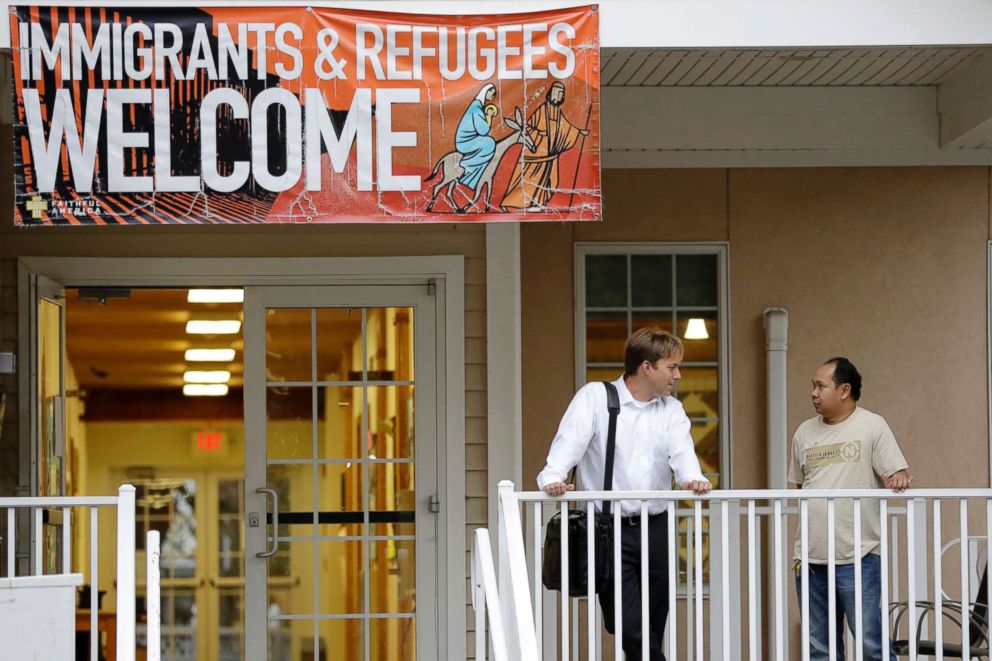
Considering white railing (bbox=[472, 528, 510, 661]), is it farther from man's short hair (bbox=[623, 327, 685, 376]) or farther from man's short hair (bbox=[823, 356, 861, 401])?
man's short hair (bbox=[823, 356, 861, 401])

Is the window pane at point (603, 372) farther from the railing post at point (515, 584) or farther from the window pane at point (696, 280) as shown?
the railing post at point (515, 584)

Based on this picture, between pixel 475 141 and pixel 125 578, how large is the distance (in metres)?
2.30

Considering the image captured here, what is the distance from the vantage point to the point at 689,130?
8047 mm

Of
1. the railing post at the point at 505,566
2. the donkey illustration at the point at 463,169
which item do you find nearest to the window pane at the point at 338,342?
the donkey illustration at the point at 463,169

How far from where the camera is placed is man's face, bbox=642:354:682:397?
5617 millimetres

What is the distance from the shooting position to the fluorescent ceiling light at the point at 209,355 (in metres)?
11.6

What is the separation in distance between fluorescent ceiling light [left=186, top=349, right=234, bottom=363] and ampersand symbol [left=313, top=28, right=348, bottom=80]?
5875 millimetres

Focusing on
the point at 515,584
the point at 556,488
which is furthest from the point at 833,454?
the point at 515,584

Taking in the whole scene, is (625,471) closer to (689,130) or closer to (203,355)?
(689,130)

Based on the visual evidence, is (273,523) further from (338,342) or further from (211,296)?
(211,296)

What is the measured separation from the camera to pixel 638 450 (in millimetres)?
5660

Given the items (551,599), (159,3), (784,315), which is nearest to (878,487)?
(551,599)

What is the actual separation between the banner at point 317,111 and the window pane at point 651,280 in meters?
2.29

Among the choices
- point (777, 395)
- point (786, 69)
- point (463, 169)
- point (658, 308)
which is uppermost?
point (786, 69)
